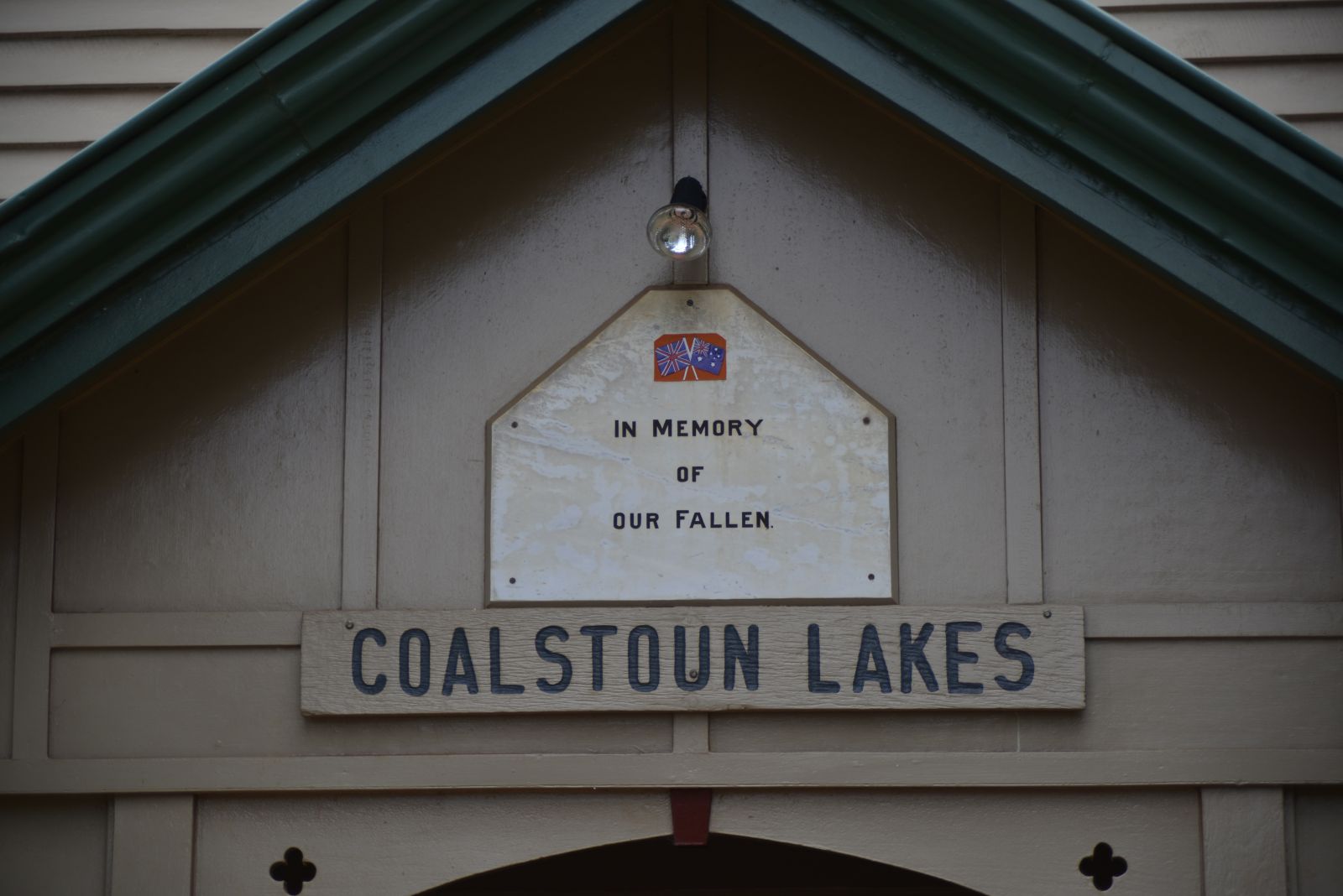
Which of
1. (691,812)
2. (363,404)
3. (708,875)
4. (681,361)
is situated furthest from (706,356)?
(708,875)

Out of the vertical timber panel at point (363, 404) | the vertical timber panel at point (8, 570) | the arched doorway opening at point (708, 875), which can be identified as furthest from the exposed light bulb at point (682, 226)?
the arched doorway opening at point (708, 875)

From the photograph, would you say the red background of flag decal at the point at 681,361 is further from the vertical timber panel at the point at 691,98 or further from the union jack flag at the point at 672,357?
the vertical timber panel at the point at 691,98

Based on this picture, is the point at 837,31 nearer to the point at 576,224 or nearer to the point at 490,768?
the point at 576,224

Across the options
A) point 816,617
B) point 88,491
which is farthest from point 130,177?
point 816,617

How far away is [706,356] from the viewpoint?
133 inches

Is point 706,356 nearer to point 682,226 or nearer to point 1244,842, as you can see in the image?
point 682,226

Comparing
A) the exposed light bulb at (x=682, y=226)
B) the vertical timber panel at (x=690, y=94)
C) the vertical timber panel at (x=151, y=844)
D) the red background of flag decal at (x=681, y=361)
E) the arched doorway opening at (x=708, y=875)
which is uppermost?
the vertical timber panel at (x=690, y=94)

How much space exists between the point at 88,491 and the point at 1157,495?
2740 millimetres

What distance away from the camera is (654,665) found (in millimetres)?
3273

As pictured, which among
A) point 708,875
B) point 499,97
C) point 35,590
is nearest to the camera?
point 499,97

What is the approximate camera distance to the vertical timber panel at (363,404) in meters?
3.39

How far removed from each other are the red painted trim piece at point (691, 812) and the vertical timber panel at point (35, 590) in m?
1.59

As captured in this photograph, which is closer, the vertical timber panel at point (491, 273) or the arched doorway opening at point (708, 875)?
the vertical timber panel at point (491, 273)

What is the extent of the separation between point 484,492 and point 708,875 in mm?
2031
